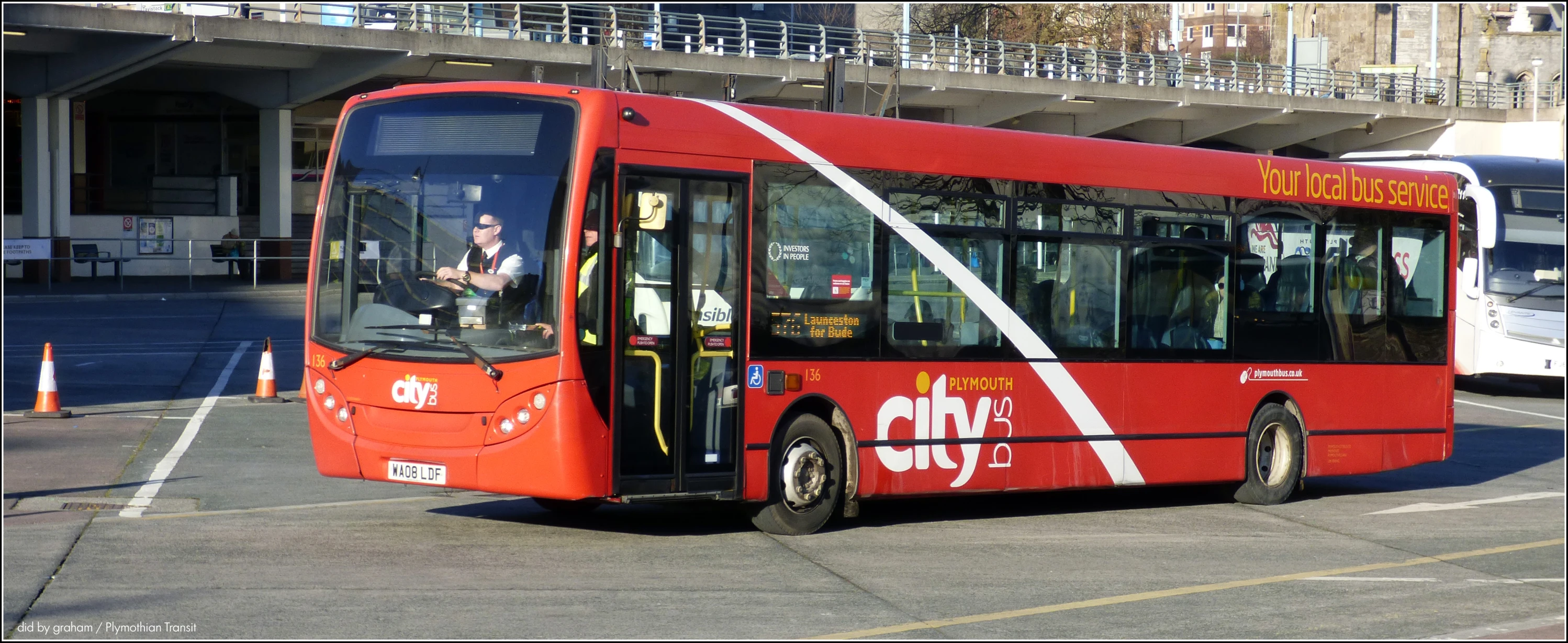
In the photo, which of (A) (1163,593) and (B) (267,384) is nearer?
(A) (1163,593)

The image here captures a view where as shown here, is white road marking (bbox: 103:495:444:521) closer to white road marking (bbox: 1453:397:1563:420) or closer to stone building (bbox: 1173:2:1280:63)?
white road marking (bbox: 1453:397:1563:420)

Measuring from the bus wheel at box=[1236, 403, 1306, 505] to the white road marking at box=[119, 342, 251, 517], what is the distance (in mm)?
8647

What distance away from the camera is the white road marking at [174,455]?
10.5 meters

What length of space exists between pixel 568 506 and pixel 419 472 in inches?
75.0

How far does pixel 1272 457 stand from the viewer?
43.0 feet

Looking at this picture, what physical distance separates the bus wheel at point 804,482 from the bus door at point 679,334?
0.46 meters

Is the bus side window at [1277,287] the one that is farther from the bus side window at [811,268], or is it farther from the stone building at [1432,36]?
the stone building at [1432,36]

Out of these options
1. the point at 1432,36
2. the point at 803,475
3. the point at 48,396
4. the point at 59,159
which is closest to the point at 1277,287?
the point at 803,475

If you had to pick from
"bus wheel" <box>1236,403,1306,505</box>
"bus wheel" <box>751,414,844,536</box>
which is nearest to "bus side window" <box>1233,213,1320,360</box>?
"bus wheel" <box>1236,403,1306,505</box>

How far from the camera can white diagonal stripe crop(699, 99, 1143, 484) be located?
1009cm

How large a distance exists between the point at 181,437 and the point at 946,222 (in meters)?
7.84

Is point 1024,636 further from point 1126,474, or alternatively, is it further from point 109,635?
point 1126,474

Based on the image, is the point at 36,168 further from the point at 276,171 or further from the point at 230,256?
the point at 276,171

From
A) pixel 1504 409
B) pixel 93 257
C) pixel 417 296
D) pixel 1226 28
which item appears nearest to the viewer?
pixel 417 296
